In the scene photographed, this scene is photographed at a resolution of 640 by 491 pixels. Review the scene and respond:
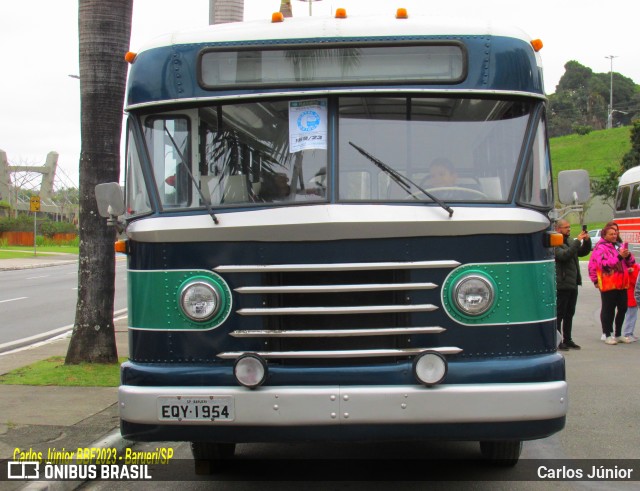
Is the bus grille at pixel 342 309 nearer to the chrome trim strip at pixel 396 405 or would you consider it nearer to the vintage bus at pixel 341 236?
the vintage bus at pixel 341 236

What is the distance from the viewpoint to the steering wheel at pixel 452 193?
16.8 ft

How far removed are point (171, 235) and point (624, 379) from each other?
6.87 metres

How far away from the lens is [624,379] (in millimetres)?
10117

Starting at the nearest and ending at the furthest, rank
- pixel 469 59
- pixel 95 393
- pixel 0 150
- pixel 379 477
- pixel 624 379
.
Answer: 1. pixel 469 59
2. pixel 379 477
3. pixel 95 393
4. pixel 624 379
5. pixel 0 150

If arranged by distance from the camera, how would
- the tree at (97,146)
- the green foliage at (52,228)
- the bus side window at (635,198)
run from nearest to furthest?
the tree at (97,146), the bus side window at (635,198), the green foliage at (52,228)

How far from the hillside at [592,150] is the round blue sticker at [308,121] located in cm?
9761

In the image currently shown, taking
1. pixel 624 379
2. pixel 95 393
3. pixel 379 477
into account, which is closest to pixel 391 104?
pixel 379 477

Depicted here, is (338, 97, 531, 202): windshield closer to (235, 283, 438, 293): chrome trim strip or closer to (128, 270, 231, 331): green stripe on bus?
(235, 283, 438, 293): chrome trim strip

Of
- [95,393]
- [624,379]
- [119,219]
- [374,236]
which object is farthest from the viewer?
[624,379]

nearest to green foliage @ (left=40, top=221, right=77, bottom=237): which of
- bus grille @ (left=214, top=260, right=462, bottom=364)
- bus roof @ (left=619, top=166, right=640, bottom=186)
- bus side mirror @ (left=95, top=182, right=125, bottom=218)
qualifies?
bus roof @ (left=619, top=166, right=640, bottom=186)

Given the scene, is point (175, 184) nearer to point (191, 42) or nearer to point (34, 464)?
point (191, 42)

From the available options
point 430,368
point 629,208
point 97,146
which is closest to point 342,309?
point 430,368

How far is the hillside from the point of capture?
344ft

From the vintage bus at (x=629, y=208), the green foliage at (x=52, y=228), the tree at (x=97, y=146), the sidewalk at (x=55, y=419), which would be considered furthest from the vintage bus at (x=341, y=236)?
the green foliage at (x=52, y=228)
